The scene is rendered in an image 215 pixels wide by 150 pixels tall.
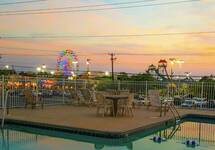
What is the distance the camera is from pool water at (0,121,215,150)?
932 centimetres

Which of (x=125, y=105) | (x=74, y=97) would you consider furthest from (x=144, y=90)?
(x=125, y=105)

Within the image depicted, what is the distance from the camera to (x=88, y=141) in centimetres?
976

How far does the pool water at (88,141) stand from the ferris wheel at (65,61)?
19.9 meters

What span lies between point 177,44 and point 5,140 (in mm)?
19316

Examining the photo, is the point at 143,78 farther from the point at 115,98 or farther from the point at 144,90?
the point at 115,98

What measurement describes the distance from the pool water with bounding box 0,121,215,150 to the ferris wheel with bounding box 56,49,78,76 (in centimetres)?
1989

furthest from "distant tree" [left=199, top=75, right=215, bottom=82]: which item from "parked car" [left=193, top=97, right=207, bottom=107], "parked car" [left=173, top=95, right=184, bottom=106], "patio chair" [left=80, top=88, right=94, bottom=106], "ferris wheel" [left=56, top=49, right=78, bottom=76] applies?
"ferris wheel" [left=56, top=49, right=78, bottom=76]

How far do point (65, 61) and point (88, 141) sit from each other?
23.0 m

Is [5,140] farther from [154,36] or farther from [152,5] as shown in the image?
[154,36]

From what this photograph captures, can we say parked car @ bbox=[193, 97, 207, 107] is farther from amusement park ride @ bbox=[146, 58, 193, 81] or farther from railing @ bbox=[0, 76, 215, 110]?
amusement park ride @ bbox=[146, 58, 193, 81]

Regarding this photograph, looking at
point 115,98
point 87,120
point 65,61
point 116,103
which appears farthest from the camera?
point 65,61

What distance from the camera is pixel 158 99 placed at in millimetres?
14008

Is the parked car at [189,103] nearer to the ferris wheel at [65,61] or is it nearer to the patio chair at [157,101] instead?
the patio chair at [157,101]

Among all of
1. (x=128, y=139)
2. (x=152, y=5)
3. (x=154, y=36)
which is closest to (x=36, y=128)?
(x=128, y=139)
